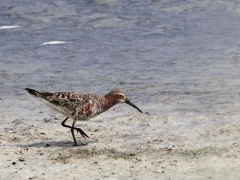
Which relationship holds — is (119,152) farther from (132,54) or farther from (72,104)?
(132,54)

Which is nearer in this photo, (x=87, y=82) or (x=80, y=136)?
(x=80, y=136)

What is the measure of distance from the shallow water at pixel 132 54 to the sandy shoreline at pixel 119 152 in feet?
2.75

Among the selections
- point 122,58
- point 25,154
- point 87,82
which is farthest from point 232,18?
point 25,154

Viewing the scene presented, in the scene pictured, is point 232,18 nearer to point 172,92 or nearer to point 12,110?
point 172,92

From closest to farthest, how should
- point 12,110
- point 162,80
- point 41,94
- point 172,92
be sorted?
1. point 41,94
2. point 12,110
3. point 172,92
4. point 162,80

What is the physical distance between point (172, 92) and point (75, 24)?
784cm

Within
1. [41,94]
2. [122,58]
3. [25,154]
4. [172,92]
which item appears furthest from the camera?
[122,58]

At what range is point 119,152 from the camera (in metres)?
11.4

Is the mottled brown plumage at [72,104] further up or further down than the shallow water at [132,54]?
further up

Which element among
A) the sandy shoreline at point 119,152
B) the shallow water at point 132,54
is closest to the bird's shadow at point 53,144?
the sandy shoreline at point 119,152

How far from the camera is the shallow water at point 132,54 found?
14742mm

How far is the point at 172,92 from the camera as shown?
15.4 metres

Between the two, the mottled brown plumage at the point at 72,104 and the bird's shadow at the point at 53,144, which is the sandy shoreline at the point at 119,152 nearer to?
the bird's shadow at the point at 53,144

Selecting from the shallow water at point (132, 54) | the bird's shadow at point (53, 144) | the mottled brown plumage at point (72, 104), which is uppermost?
Answer: the mottled brown plumage at point (72, 104)
